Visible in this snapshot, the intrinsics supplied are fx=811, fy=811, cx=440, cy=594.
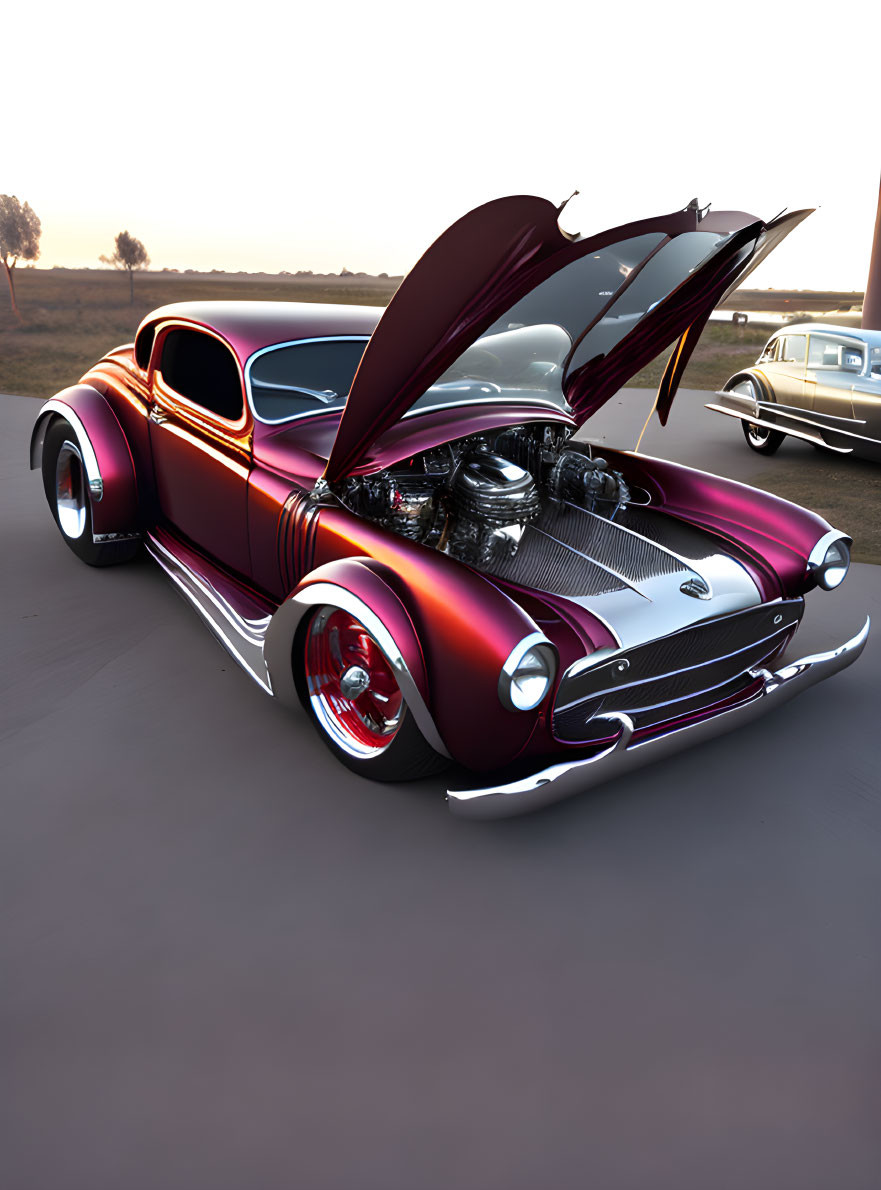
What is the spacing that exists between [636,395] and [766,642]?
32.0 ft

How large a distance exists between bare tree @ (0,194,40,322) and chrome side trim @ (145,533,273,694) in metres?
31.2

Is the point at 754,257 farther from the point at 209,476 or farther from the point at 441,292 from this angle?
the point at 209,476

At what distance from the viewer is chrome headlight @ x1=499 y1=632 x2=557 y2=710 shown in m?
2.21

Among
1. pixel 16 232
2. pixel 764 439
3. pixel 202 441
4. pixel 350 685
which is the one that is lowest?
pixel 350 685

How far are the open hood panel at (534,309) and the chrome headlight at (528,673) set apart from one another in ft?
3.01

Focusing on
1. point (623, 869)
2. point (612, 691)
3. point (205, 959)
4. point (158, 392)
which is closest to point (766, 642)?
point (612, 691)

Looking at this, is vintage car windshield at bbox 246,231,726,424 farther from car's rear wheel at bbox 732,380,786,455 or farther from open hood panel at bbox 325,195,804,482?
car's rear wheel at bbox 732,380,786,455

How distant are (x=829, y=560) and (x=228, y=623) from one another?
240 cm

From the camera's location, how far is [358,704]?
286cm

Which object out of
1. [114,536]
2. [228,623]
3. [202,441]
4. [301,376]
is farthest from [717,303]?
[114,536]

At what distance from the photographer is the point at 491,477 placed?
3191 mm

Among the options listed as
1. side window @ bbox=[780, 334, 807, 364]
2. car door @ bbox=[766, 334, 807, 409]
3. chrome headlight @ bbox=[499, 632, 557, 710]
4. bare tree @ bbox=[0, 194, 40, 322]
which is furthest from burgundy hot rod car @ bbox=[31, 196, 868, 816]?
bare tree @ bbox=[0, 194, 40, 322]

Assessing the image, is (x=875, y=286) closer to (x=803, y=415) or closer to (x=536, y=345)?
(x=803, y=415)

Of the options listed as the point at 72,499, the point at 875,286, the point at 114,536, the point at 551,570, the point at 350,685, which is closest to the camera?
the point at 350,685
